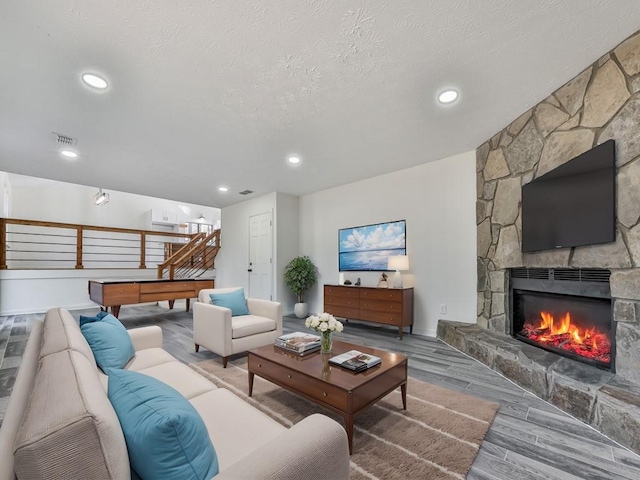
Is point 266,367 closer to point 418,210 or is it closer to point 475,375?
point 475,375

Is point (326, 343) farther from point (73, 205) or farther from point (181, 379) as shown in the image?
point (73, 205)

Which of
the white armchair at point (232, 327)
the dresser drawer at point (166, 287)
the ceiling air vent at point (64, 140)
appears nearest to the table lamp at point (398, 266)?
the white armchair at point (232, 327)

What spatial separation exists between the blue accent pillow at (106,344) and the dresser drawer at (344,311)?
323cm

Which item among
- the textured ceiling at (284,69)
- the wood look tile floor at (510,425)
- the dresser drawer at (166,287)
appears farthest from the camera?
the dresser drawer at (166,287)

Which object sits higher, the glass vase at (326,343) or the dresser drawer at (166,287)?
the dresser drawer at (166,287)

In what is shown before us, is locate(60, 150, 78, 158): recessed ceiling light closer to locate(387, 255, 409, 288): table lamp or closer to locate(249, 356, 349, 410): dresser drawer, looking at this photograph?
locate(249, 356, 349, 410): dresser drawer

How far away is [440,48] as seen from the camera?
210cm

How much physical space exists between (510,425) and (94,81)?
4.06 metres

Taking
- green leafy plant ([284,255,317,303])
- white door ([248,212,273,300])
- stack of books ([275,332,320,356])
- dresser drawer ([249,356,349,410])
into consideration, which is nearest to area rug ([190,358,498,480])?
dresser drawer ([249,356,349,410])

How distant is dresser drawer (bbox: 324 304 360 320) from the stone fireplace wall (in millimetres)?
1740

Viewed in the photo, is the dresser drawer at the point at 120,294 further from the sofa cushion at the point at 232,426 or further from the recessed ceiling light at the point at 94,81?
the sofa cushion at the point at 232,426

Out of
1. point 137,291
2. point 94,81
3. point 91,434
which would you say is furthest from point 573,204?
point 137,291

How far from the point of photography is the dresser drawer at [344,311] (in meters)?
4.63

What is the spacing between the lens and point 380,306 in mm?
4324
